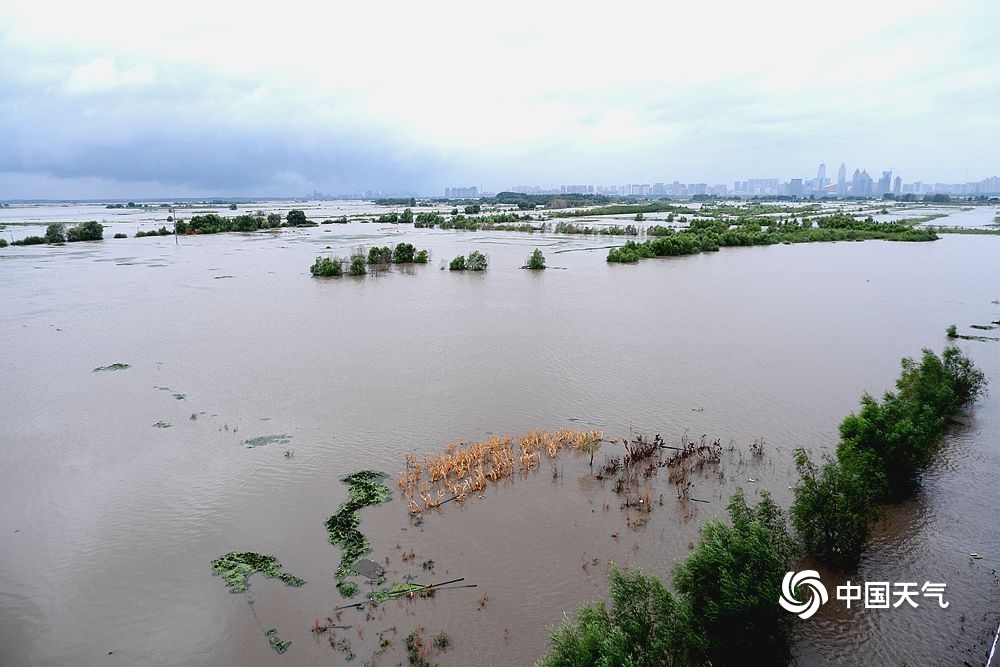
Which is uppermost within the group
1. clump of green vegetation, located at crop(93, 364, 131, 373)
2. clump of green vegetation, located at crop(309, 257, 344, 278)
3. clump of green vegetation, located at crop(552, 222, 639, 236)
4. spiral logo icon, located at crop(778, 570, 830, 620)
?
clump of green vegetation, located at crop(552, 222, 639, 236)

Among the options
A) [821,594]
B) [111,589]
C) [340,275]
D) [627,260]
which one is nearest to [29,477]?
[111,589]

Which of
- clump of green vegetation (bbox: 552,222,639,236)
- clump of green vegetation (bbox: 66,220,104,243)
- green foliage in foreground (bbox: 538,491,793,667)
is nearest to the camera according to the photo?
green foliage in foreground (bbox: 538,491,793,667)

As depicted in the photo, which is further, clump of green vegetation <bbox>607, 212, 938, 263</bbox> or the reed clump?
clump of green vegetation <bbox>607, 212, 938, 263</bbox>

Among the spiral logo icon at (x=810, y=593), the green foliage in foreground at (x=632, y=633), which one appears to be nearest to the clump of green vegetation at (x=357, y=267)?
the spiral logo icon at (x=810, y=593)

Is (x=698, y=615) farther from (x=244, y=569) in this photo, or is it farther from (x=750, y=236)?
(x=750, y=236)

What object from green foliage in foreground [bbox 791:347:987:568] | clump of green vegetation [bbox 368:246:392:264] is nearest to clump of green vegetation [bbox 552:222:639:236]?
clump of green vegetation [bbox 368:246:392:264]

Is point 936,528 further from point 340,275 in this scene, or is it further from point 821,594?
point 340,275

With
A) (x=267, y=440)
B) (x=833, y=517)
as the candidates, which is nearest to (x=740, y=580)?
(x=833, y=517)

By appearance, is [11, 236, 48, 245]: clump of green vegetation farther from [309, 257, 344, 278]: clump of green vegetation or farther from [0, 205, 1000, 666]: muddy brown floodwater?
[309, 257, 344, 278]: clump of green vegetation
